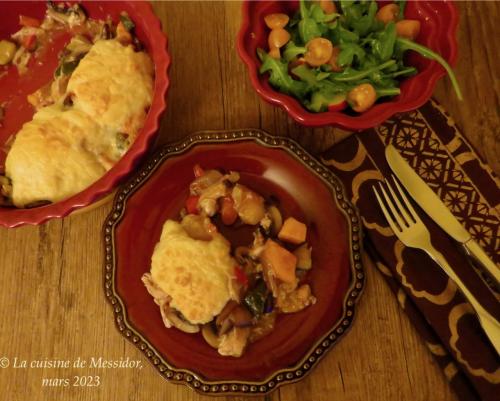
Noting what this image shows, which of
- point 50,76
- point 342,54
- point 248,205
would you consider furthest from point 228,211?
point 50,76

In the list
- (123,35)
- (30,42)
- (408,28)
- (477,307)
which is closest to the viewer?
(477,307)

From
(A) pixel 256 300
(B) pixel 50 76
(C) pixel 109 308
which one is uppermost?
(B) pixel 50 76

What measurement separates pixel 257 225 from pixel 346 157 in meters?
0.32

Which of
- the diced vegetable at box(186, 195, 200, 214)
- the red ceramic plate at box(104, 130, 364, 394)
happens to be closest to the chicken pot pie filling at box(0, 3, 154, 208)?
the red ceramic plate at box(104, 130, 364, 394)

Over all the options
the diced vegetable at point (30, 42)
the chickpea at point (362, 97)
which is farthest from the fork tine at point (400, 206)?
the diced vegetable at point (30, 42)

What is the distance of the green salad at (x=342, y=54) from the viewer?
110cm

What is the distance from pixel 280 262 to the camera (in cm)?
111

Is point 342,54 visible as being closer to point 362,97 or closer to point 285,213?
point 362,97

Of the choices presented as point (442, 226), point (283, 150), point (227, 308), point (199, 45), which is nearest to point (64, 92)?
point (199, 45)

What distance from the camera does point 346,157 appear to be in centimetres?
124

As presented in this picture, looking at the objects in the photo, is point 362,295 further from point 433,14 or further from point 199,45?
point 199,45

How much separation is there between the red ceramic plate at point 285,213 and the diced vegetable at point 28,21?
65cm

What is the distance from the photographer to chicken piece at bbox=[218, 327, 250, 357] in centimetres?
107

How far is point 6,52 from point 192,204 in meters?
0.79
